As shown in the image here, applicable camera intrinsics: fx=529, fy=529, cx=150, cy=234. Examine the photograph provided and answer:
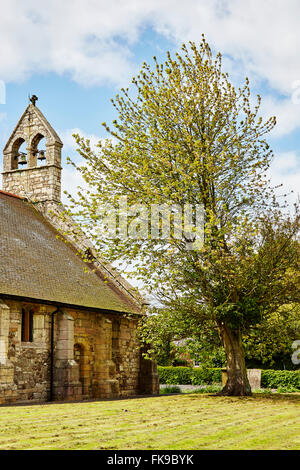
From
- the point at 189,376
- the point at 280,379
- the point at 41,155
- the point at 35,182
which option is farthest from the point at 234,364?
the point at 189,376

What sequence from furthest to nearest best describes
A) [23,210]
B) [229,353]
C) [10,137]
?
[10,137]
[23,210]
[229,353]

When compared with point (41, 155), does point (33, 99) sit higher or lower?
higher

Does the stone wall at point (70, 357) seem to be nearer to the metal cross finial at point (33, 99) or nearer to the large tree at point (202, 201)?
the large tree at point (202, 201)

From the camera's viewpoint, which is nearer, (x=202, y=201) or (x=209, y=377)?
(x=202, y=201)

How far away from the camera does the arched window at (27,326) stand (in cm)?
1973

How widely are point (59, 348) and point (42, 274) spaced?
3.14 metres

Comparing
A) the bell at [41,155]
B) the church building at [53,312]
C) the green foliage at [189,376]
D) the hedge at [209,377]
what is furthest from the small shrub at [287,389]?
the bell at [41,155]

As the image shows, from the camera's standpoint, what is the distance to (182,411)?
1342cm

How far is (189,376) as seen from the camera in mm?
37656

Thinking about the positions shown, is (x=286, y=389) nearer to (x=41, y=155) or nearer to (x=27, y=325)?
(x=27, y=325)

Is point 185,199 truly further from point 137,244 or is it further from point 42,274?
point 42,274

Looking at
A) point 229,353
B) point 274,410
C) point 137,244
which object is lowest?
point 274,410

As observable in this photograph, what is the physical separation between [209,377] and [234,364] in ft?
59.9
